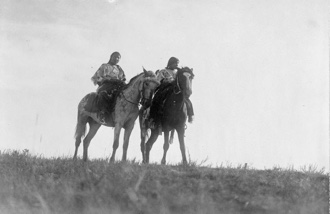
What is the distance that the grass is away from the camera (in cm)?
647

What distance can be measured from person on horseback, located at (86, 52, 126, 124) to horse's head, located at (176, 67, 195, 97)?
2006 mm

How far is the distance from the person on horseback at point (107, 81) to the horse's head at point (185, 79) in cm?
201

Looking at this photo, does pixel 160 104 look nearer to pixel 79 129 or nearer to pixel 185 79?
pixel 185 79

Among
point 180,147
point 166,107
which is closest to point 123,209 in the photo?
point 180,147

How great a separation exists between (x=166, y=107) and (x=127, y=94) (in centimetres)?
122

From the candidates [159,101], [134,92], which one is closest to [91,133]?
[134,92]

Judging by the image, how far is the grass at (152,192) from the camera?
6.47 meters

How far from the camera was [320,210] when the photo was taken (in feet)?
21.6

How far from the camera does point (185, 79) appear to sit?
41.5ft

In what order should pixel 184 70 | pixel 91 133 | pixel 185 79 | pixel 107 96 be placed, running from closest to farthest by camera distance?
pixel 185 79
pixel 184 70
pixel 107 96
pixel 91 133

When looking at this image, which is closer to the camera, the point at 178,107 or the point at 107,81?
the point at 178,107

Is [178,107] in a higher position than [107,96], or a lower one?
lower

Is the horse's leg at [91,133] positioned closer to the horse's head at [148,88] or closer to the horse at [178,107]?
the horse at [178,107]

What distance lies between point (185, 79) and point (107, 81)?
9.07 ft
